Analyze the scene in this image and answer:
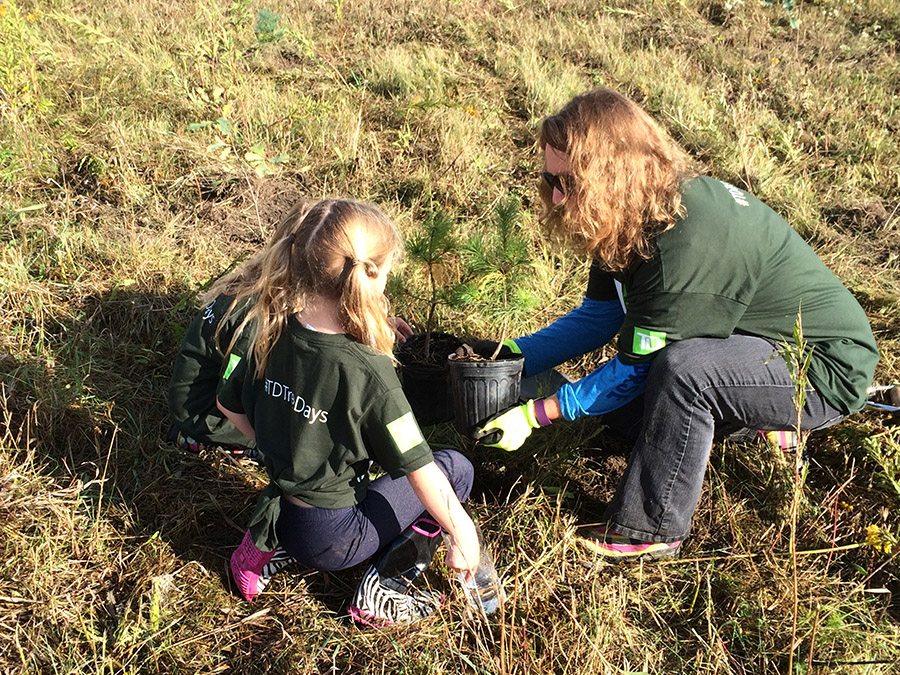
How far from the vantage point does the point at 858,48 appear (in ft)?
18.8

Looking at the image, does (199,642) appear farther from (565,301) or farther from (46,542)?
(565,301)

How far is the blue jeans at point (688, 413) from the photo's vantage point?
2.11 m

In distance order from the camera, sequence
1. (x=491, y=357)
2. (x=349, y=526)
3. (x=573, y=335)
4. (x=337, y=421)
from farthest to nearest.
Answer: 1. (x=573, y=335)
2. (x=491, y=357)
3. (x=349, y=526)
4. (x=337, y=421)

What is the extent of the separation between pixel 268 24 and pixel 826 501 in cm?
476

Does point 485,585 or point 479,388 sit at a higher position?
point 479,388

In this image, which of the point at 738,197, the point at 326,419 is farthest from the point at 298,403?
the point at 738,197

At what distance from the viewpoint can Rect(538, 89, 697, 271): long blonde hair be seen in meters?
2.05

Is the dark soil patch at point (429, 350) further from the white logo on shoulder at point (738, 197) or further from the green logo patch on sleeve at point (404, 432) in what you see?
the white logo on shoulder at point (738, 197)

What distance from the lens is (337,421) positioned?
1801 mm

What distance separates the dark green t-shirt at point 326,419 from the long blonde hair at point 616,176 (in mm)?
774

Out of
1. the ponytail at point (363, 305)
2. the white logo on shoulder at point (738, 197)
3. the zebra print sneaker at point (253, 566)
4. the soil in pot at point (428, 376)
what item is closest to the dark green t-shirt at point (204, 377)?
the zebra print sneaker at point (253, 566)

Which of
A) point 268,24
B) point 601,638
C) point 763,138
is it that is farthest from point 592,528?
point 268,24

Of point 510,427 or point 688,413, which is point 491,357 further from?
point 688,413

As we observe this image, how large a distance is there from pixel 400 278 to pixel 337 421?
1.21 meters
